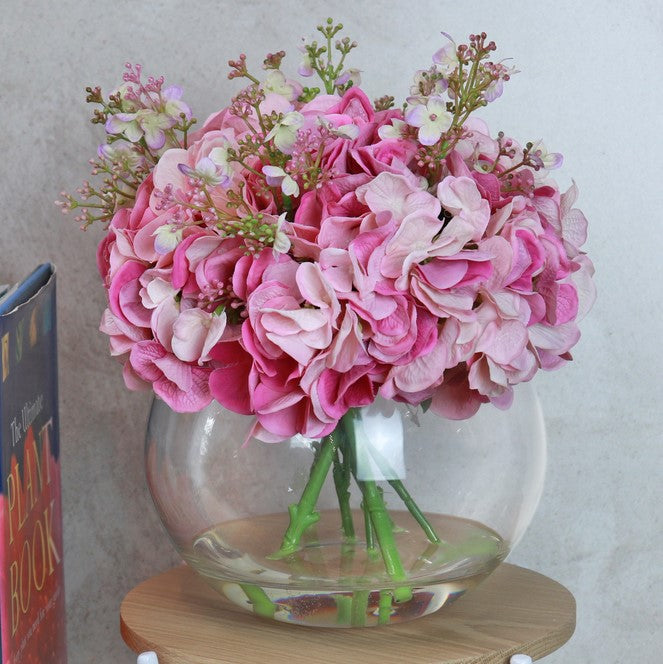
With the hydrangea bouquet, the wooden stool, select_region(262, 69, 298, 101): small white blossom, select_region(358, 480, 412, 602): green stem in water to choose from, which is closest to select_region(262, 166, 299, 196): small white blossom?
the hydrangea bouquet

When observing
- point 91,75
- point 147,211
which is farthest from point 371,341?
point 91,75

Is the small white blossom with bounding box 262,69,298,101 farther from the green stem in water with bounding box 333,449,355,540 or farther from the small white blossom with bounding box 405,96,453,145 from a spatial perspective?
the green stem in water with bounding box 333,449,355,540

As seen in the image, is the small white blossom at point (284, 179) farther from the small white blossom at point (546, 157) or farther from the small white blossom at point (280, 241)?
the small white blossom at point (546, 157)

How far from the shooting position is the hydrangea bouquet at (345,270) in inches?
27.9

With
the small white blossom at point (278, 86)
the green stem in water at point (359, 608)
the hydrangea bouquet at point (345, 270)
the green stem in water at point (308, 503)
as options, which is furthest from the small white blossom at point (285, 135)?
the green stem in water at point (359, 608)

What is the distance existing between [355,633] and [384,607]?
2.0 inches

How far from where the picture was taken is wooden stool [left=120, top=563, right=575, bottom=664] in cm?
77

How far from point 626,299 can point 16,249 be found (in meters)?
0.74

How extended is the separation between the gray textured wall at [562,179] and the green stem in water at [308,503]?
44cm

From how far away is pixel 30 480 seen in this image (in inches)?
35.0

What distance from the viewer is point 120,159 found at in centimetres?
84

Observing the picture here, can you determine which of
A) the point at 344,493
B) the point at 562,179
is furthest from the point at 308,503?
the point at 562,179

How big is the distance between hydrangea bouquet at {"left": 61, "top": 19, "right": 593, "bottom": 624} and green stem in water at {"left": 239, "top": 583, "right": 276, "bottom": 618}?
44mm

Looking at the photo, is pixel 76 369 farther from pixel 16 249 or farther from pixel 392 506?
pixel 392 506
